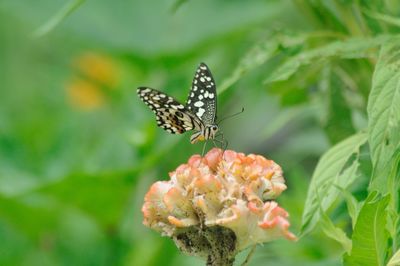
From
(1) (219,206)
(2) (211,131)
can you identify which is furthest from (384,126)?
A: (2) (211,131)

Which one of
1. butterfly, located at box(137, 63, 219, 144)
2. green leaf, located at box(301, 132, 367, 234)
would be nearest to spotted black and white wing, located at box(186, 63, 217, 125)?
butterfly, located at box(137, 63, 219, 144)

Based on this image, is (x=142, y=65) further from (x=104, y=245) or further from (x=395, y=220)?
(x=395, y=220)

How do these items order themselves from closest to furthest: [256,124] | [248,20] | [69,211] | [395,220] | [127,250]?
[395,220]
[127,250]
[69,211]
[248,20]
[256,124]

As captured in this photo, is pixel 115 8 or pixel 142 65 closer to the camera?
pixel 142 65

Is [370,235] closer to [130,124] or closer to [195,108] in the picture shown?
[195,108]

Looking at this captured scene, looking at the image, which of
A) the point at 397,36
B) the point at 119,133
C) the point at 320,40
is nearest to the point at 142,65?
the point at 119,133

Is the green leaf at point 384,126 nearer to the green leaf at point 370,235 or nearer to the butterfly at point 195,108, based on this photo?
the green leaf at point 370,235
